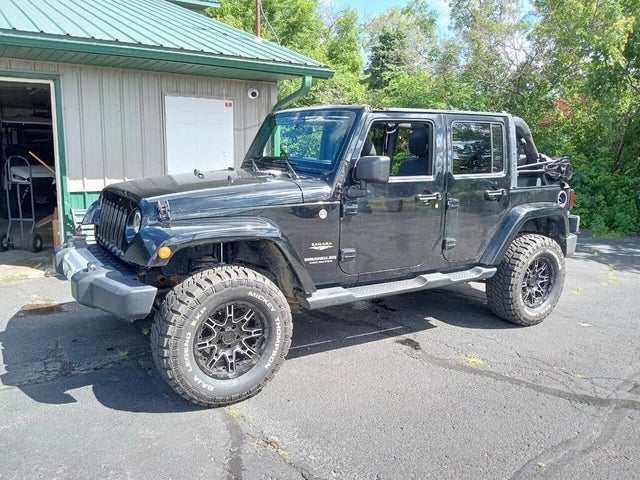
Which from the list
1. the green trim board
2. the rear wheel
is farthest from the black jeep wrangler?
the rear wheel

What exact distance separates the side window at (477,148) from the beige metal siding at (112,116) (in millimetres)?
4856

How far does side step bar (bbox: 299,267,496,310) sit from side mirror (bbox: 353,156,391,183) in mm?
880

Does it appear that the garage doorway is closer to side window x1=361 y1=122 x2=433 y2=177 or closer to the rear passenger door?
side window x1=361 y1=122 x2=433 y2=177

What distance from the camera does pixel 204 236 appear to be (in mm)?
3459

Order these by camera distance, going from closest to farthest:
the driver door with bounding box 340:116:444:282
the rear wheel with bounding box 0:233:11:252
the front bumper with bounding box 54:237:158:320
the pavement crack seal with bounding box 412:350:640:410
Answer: the front bumper with bounding box 54:237:158:320 → the pavement crack seal with bounding box 412:350:640:410 → the driver door with bounding box 340:116:444:282 → the rear wheel with bounding box 0:233:11:252

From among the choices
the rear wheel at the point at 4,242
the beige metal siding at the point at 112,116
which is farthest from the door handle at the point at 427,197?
the rear wheel at the point at 4,242

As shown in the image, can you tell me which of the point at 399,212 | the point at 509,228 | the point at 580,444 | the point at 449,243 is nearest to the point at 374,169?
the point at 399,212

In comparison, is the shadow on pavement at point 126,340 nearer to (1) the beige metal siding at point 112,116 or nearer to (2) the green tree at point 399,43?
(1) the beige metal siding at point 112,116

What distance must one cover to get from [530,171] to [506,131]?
79 cm

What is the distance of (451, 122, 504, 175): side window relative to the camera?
188 inches

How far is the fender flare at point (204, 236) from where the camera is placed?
3373 millimetres

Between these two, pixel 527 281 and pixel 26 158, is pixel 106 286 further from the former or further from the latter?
pixel 26 158

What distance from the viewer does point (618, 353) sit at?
466 centimetres

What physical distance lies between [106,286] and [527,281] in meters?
3.87
